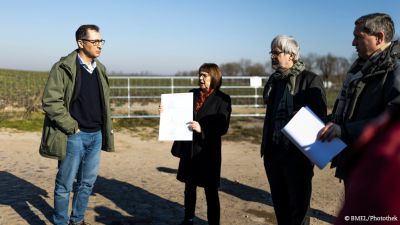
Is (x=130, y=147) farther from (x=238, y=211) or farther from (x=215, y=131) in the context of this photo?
(x=215, y=131)

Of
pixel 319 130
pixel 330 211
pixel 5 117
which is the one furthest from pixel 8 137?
pixel 319 130

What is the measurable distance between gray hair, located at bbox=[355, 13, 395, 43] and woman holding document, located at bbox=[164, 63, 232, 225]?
6.07 ft

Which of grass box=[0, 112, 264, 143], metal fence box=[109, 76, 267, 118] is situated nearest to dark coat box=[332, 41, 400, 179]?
grass box=[0, 112, 264, 143]

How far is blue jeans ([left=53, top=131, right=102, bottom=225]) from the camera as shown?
3.95 metres

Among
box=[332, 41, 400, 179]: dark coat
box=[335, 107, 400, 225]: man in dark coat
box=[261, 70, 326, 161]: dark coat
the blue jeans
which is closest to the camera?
box=[335, 107, 400, 225]: man in dark coat

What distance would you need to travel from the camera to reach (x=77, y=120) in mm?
3957

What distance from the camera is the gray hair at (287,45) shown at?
325 centimetres

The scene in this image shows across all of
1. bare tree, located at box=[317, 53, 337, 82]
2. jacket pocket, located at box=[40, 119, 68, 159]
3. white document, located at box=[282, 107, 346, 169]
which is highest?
bare tree, located at box=[317, 53, 337, 82]

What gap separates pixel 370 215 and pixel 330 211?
4767 millimetres

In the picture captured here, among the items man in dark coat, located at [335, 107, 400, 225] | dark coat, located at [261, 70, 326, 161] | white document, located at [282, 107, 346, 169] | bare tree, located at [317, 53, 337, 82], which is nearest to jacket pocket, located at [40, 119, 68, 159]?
dark coat, located at [261, 70, 326, 161]

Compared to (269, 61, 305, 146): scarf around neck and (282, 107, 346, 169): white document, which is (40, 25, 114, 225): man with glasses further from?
(282, 107, 346, 169): white document

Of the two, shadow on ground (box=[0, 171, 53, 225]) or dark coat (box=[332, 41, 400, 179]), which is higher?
dark coat (box=[332, 41, 400, 179])

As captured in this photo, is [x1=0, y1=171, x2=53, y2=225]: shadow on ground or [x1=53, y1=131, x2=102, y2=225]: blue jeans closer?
[x1=53, y1=131, x2=102, y2=225]: blue jeans

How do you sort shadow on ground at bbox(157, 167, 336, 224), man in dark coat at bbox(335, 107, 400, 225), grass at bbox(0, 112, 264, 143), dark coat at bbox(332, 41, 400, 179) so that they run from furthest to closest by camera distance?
grass at bbox(0, 112, 264, 143) < shadow on ground at bbox(157, 167, 336, 224) < dark coat at bbox(332, 41, 400, 179) < man in dark coat at bbox(335, 107, 400, 225)
